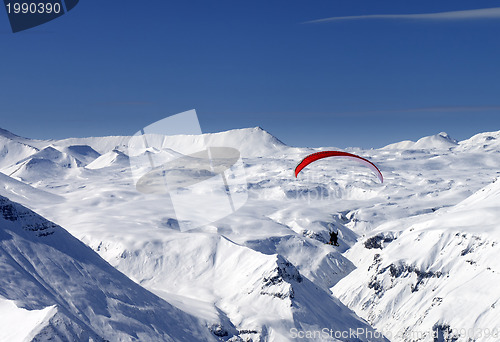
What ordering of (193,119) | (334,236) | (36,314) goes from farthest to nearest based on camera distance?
(36,314) → (334,236) → (193,119)

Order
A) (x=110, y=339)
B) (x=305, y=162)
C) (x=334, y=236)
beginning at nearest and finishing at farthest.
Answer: (x=334, y=236)
(x=305, y=162)
(x=110, y=339)

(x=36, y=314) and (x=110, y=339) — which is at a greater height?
(x=36, y=314)

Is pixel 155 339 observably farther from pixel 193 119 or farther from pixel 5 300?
pixel 193 119

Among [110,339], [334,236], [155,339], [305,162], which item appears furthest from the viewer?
[155,339]

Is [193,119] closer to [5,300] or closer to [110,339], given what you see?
[5,300]

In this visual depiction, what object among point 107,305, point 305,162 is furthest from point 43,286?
point 305,162

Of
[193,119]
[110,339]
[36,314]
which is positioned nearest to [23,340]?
[36,314]

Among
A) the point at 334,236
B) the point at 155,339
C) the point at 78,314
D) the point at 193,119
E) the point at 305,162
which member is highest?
the point at 193,119

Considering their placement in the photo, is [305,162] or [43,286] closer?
[305,162]

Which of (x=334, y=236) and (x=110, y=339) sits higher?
(x=334, y=236)
